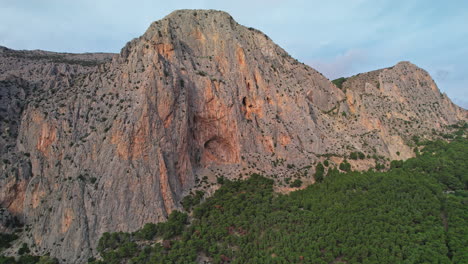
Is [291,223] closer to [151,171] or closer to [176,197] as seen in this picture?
[176,197]

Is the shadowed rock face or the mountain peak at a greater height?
the mountain peak

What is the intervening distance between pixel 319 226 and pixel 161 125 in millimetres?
28021

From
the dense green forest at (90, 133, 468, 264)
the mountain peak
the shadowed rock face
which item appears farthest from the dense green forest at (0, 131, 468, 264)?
the mountain peak

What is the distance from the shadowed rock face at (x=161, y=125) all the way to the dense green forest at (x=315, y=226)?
341cm

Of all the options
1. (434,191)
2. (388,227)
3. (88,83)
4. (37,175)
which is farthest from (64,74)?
(434,191)

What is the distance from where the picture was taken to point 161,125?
164 ft

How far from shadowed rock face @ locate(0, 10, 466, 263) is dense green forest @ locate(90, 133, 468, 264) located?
3.67 metres

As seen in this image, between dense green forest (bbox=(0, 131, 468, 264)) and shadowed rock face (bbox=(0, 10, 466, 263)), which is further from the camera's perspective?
shadowed rock face (bbox=(0, 10, 466, 263))

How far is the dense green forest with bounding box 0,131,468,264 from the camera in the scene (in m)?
39.2

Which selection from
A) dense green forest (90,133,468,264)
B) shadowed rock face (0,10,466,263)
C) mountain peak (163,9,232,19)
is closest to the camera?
dense green forest (90,133,468,264)

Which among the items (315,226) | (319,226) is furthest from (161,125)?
(319,226)

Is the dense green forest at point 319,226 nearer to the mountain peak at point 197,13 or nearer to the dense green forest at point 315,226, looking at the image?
the dense green forest at point 315,226

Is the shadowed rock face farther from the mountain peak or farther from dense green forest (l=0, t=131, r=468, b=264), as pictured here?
dense green forest (l=0, t=131, r=468, b=264)

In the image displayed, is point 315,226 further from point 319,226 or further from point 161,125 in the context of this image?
point 161,125
